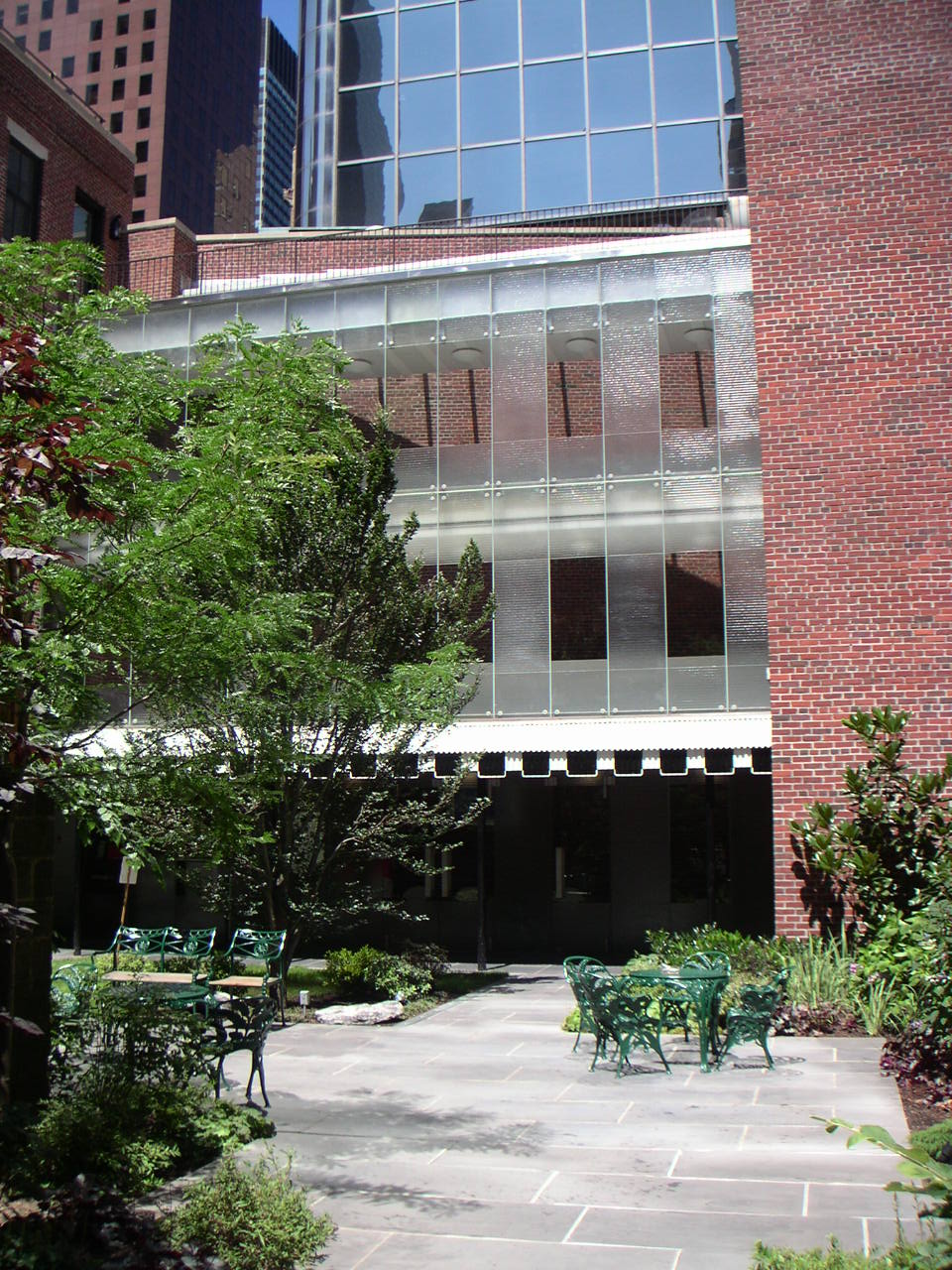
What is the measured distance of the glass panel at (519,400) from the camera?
21.1m

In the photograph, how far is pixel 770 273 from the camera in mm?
16844

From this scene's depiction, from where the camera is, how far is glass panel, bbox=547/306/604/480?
20.9m

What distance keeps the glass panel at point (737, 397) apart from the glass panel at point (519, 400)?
122 inches

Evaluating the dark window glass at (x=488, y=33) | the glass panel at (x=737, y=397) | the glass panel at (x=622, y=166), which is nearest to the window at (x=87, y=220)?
the dark window glass at (x=488, y=33)

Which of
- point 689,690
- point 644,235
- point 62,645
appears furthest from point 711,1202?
point 644,235

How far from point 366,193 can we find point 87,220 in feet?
39.7

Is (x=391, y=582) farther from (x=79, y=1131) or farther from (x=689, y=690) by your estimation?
(x=79, y=1131)

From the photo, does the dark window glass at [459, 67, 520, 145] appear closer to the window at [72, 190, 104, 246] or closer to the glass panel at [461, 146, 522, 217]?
the glass panel at [461, 146, 522, 217]

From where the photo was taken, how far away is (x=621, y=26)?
119 ft

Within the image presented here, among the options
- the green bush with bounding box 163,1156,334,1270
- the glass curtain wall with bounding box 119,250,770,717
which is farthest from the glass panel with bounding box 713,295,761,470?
the green bush with bounding box 163,1156,334,1270

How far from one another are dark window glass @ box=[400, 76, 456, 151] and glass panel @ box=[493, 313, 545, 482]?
735 inches

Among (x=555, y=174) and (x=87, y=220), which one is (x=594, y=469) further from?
(x=555, y=174)

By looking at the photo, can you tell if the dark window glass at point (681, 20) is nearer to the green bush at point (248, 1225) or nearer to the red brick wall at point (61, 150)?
the red brick wall at point (61, 150)

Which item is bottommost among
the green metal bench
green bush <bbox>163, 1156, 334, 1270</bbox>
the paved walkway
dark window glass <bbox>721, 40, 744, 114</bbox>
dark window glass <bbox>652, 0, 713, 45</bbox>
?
the paved walkway
